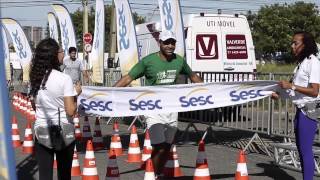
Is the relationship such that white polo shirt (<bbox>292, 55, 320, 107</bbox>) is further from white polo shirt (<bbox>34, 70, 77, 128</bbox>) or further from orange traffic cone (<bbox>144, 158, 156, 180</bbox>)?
white polo shirt (<bbox>34, 70, 77, 128</bbox>)

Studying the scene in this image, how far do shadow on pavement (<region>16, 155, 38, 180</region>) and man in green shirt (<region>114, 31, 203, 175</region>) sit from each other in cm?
212

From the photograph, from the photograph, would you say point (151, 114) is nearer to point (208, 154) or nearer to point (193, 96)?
point (193, 96)

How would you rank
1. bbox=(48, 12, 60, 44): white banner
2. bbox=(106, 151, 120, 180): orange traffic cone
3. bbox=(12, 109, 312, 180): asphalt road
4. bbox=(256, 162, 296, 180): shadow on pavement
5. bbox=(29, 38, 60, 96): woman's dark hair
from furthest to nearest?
bbox=(48, 12, 60, 44): white banner, bbox=(12, 109, 312, 180): asphalt road, bbox=(256, 162, 296, 180): shadow on pavement, bbox=(106, 151, 120, 180): orange traffic cone, bbox=(29, 38, 60, 96): woman's dark hair

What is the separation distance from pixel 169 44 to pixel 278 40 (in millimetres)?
58680

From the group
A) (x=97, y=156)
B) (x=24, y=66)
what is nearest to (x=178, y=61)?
(x=97, y=156)

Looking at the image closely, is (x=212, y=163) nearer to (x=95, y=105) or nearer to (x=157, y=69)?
(x=95, y=105)

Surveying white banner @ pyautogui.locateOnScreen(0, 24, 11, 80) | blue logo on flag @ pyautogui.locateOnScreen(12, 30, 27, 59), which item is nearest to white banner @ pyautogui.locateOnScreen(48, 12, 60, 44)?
blue logo on flag @ pyautogui.locateOnScreen(12, 30, 27, 59)

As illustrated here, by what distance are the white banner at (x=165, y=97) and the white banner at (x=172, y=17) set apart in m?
5.38

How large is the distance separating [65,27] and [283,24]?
43531 mm

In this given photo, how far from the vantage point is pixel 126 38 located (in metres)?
15.8

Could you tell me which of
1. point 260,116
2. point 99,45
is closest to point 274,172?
point 260,116

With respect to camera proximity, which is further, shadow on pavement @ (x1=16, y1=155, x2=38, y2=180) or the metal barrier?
the metal barrier

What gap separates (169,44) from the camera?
23.0ft

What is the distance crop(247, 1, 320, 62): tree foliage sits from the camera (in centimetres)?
6322
